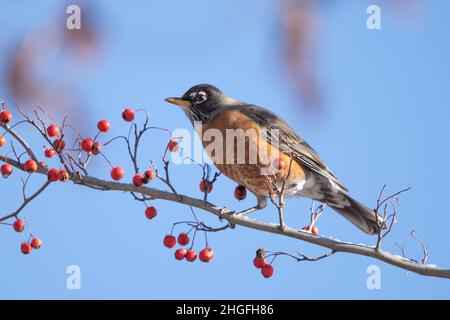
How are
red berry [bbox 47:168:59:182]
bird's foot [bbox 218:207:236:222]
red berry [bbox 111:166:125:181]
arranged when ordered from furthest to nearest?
bird's foot [bbox 218:207:236:222]
red berry [bbox 111:166:125:181]
red berry [bbox 47:168:59:182]

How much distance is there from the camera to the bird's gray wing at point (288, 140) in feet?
15.9

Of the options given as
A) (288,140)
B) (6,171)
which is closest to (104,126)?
(6,171)

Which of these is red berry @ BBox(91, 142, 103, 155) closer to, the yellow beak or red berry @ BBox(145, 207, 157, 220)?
red berry @ BBox(145, 207, 157, 220)

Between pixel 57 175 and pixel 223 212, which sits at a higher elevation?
pixel 57 175

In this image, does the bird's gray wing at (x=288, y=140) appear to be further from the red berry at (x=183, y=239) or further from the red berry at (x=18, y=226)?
the red berry at (x=18, y=226)

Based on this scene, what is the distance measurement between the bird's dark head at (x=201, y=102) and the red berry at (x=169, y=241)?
155cm

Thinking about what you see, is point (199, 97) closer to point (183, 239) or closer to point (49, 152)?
point (183, 239)

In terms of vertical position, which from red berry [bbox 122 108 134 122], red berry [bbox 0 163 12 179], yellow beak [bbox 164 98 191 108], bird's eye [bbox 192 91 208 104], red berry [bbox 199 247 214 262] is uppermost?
bird's eye [bbox 192 91 208 104]

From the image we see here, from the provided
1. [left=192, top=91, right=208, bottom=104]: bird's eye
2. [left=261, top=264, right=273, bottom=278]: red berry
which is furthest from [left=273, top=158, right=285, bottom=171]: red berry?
[left=192, top=91, right=208, bottom=104]: bird's eye

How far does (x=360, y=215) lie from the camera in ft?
15.8

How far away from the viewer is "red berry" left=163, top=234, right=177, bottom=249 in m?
3.88

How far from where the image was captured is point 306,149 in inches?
201

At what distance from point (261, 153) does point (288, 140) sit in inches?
16.8
